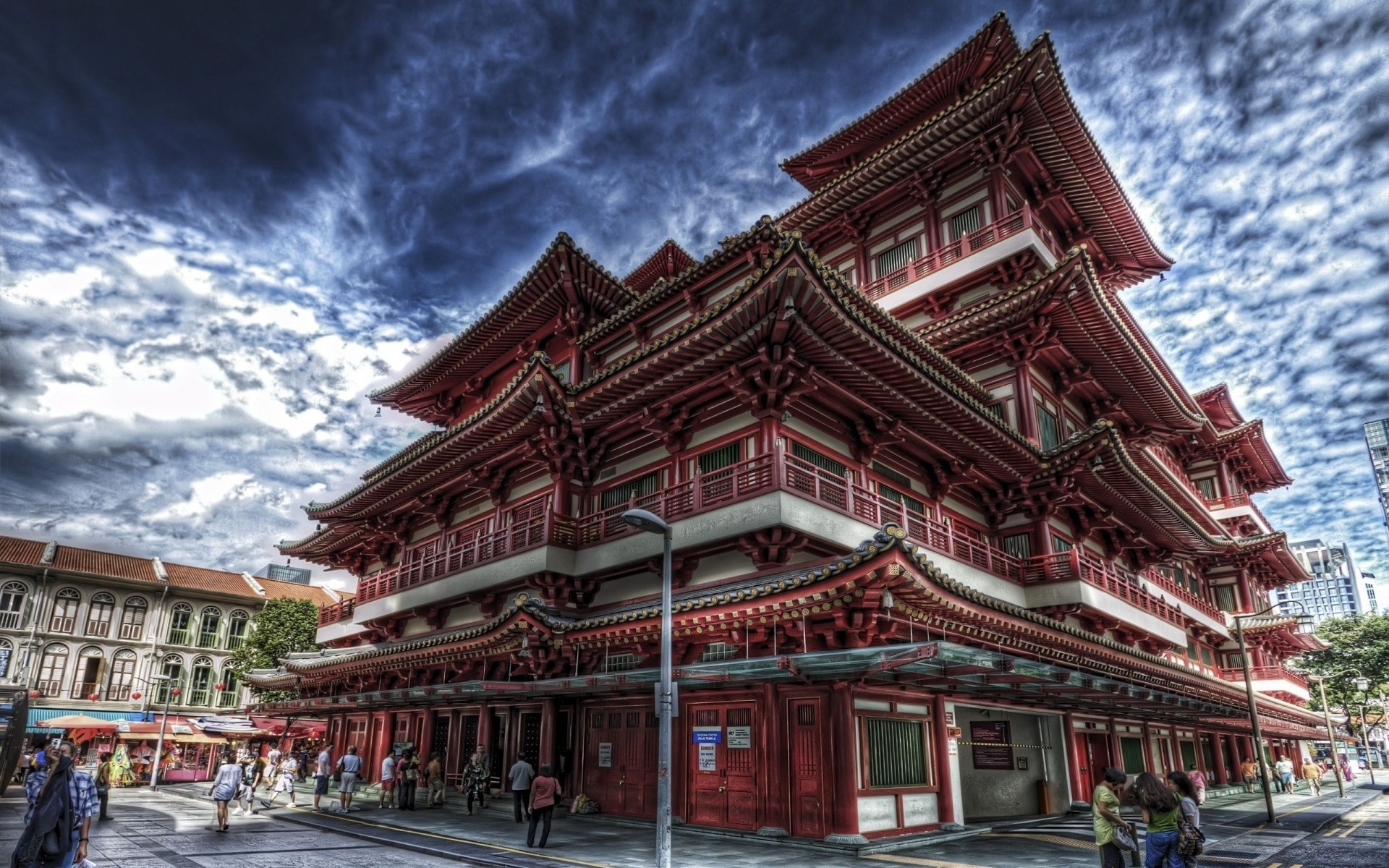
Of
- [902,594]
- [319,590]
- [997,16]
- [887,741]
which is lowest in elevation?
[887,741]

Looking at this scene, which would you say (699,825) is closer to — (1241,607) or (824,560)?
(824,560)

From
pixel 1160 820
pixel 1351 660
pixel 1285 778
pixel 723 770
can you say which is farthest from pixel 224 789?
pixel 1351 660

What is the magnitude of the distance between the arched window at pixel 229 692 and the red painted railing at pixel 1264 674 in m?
66.1

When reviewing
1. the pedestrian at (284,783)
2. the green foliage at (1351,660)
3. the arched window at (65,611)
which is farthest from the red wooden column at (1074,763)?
the arched window at (65,611)

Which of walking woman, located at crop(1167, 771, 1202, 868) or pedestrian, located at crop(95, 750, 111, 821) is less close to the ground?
walking woman, located at crop(1167, 771, 1202, 868)

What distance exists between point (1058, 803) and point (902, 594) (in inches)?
521

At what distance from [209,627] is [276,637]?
17679 mm

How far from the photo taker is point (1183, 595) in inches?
1298

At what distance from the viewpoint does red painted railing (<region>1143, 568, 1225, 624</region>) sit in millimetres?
29969

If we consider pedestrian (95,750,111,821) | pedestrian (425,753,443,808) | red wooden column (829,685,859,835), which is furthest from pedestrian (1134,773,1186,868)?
pedestrian (95,750,111,821)

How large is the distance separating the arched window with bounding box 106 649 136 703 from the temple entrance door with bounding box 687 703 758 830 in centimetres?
5628

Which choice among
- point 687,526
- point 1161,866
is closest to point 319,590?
point 687,526

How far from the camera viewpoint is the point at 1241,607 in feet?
130

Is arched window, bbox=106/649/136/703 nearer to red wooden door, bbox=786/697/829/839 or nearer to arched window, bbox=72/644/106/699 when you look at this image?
arched window, bbox=72/644/106/699
